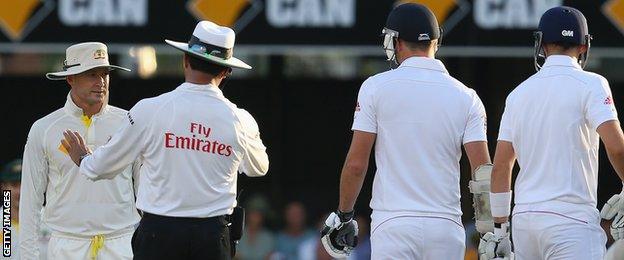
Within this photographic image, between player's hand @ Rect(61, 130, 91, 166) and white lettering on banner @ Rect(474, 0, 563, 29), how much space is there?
14.7ft

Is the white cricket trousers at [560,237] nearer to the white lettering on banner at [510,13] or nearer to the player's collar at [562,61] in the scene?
the player's collar at [562,61]

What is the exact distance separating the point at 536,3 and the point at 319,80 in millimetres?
3530

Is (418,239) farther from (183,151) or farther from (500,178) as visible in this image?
(183,151)

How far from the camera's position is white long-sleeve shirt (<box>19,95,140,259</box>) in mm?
7543

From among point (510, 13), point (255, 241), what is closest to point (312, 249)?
point (255, 241)

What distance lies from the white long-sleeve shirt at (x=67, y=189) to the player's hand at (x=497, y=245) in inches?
75.6

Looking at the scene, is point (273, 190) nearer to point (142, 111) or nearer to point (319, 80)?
point (319, 80)

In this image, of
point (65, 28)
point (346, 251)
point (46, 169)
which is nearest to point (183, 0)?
point (65, 28)

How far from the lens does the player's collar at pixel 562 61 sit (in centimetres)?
680

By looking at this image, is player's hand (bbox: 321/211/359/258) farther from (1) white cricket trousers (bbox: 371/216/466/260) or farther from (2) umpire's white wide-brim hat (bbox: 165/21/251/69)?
(2) umpire's white wide-brim hat (bbox: 165/21/251/69)

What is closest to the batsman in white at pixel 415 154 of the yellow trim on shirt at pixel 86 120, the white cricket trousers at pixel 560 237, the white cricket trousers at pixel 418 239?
the white cricket trousers at pixel 418 239

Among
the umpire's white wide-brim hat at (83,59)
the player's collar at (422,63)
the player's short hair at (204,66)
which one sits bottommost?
the umpire's white wide-brim hat at (83,59)

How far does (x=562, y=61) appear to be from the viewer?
6.81m

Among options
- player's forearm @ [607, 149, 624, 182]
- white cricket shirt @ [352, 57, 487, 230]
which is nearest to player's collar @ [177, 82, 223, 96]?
white cricket shirt @ [352, 57, 487, 230]
